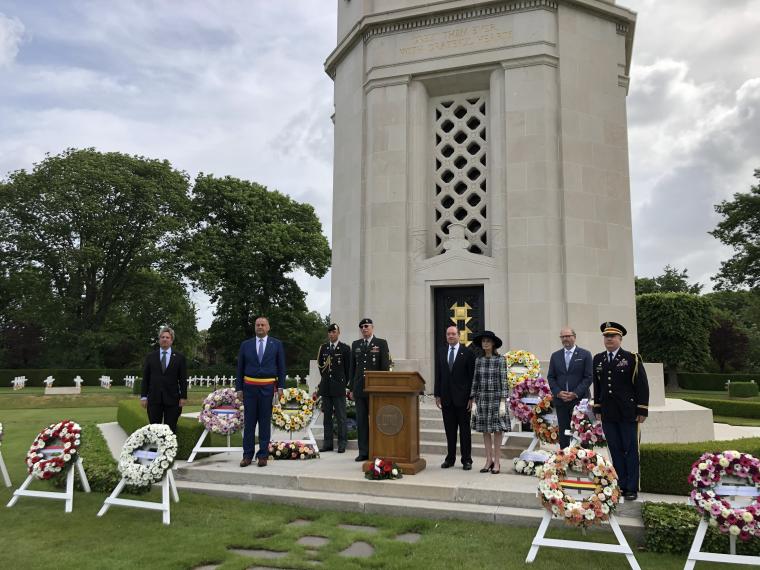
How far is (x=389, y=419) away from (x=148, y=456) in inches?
123

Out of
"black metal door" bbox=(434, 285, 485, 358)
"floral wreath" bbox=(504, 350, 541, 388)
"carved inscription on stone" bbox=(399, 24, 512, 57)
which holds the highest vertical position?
"carved inscription on stone" bbox=(399, 24, 512, 57)

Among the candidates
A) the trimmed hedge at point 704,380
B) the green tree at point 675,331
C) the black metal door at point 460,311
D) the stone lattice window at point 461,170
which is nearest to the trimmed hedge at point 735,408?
the black metal door at point 460,311

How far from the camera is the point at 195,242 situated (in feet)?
117

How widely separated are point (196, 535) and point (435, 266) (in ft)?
26.9

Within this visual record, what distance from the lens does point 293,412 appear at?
9688 millimetres

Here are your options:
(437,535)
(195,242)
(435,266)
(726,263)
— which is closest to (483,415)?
(437,535)

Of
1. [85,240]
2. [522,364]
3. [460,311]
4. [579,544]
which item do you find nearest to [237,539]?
[579,544]

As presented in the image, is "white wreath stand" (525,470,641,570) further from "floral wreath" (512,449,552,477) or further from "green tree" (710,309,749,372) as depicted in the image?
"green tree" (710,309,749,372)

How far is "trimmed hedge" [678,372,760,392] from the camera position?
41719mm

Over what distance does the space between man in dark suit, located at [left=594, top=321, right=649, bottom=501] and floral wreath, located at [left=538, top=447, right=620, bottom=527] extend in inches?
62.7

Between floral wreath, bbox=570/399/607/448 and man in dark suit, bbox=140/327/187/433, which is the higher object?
man in dark suit, bbox=140/327/187/433

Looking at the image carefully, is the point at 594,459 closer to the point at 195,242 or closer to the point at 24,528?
the point at 24,528

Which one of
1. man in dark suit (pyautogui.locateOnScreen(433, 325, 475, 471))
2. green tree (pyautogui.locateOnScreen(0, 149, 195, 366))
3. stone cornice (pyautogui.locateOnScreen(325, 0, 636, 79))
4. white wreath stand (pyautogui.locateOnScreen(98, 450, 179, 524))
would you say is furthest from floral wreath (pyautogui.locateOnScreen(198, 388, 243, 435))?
green tree (pyautogui.locateOnScreen(0, 149, 195, 366))

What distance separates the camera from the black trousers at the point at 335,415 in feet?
32.7
